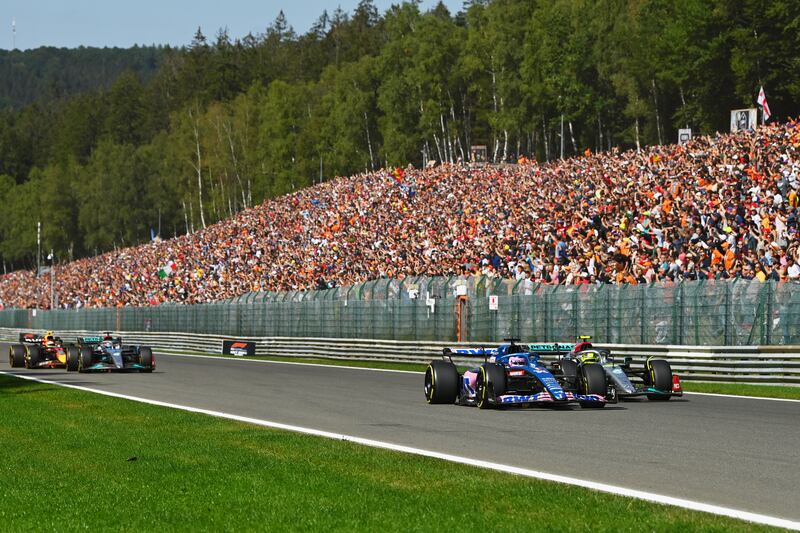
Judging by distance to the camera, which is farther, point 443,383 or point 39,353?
point 39,353

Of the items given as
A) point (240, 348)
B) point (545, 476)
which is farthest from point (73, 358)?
point (545, 476)

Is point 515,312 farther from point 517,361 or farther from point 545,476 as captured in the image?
point 545,476

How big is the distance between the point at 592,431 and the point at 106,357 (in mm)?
18560

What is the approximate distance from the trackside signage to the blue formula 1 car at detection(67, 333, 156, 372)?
498 inches

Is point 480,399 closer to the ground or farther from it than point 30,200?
closer to the ground

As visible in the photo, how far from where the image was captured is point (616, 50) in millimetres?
77750

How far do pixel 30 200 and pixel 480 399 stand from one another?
5455 inches

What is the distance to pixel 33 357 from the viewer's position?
3152 centimetres

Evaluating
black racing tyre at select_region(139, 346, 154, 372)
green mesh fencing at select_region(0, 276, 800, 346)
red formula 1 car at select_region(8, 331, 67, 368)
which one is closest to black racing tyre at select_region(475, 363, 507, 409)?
green mesh fencing at select_region(0, 276, 800, 346)

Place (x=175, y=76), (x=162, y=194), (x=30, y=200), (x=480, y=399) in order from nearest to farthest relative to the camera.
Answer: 1. (x=480, y=399)
2. (x=162, y=194)
3. (x=30, y=200)
4. (x=175, y=76)

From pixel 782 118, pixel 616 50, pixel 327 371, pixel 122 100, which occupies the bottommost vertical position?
pixel 327 371

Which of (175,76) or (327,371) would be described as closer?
(327,371)

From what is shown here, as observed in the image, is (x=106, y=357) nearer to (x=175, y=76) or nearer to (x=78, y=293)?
(x=78, y=293)

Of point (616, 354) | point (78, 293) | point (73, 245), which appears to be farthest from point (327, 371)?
point (73, 245)
